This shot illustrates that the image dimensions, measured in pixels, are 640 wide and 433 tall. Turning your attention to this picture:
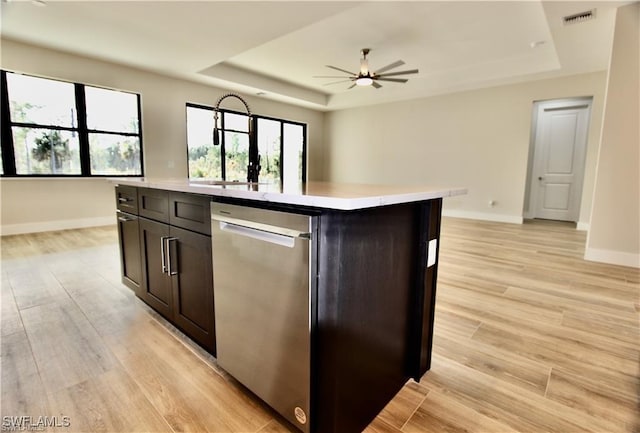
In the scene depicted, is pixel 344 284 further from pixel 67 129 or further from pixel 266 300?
pixel 67 129

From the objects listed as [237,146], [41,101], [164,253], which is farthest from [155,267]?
[237,146]

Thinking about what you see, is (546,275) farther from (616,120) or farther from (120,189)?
(120,189)

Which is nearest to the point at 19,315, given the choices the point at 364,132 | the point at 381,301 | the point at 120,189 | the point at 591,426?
the point at 120,189

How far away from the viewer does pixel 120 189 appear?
2.18 meters

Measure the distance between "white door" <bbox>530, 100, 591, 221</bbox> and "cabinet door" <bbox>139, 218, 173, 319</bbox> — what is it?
23.2ft

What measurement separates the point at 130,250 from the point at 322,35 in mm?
3723

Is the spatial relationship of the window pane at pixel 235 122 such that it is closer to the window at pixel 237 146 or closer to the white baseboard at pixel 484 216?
the window at pixel 237 146

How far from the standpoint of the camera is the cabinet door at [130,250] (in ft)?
6.66

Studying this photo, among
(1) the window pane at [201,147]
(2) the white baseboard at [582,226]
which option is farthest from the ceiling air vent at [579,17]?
(1) the window pane at [201,147]

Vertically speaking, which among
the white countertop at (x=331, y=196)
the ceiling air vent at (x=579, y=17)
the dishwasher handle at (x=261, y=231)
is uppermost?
the ceiling air vent at (x=579, y=17)

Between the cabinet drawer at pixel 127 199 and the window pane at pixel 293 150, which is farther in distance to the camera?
the window pane at pixel 293 150

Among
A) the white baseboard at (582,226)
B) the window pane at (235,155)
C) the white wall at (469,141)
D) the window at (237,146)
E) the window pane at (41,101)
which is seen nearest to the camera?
the window pane at (41,101)

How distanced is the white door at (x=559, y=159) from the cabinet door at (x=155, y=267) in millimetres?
7075

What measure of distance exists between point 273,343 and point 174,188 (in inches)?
35.6
